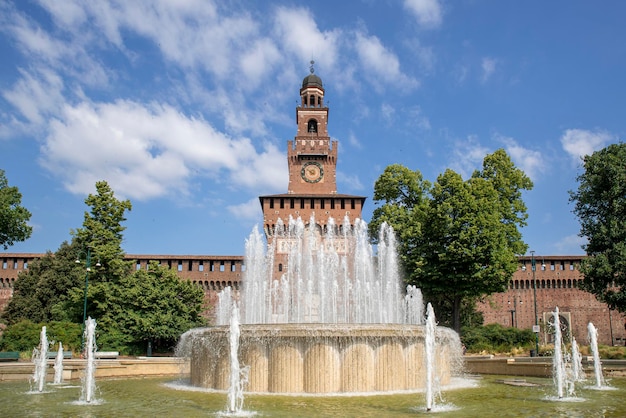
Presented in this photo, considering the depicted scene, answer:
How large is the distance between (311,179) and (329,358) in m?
39.0

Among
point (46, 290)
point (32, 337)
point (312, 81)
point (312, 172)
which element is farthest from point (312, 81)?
point (32, 337)

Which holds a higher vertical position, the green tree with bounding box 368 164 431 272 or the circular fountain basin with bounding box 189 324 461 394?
the green tree with bounding box 368 164 431 272

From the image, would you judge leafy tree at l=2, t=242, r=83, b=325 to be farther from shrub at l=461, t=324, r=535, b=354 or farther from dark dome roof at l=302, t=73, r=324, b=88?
dark dome roof at l=302, t=73, r=324, b=88

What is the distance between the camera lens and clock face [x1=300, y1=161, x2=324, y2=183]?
4978 cm

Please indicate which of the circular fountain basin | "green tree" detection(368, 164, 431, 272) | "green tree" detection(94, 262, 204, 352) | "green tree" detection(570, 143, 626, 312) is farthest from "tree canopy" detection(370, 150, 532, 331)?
the circular fountain basin

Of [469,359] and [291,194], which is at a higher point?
[291,194]

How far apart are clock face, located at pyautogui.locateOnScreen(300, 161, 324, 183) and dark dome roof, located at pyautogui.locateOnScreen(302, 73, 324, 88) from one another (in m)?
7.52

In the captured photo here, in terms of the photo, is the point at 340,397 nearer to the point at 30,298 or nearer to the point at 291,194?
the point at 30,298

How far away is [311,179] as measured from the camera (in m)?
49.8

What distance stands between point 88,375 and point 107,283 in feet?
62.2

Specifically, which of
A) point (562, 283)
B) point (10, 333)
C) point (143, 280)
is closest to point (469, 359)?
point (143, 280)

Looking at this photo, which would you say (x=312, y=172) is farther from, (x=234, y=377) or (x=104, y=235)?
(x=234, y=377)

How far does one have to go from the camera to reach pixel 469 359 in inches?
783

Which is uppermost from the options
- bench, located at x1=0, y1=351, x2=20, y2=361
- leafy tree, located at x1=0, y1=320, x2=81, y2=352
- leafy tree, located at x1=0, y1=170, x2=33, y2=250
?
leafy tree, located at x1=0, y1=170, x2=33, y2=250
